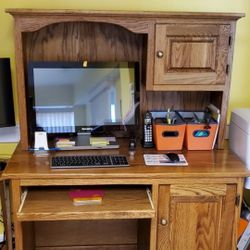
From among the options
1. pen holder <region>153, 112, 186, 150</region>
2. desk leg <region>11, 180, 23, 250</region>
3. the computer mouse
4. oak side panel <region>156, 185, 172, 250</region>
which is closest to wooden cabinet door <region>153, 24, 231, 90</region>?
pen holder <region>153, 112, 186, 150</region>

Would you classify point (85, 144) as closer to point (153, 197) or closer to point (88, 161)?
point (88, 161)

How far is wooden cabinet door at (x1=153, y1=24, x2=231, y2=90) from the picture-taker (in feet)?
5.83

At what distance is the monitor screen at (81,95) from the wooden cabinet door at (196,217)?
531mm

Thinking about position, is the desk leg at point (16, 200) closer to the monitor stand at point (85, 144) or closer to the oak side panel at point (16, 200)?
the oak side panel at point (16, 200)

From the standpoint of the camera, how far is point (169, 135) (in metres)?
1.92

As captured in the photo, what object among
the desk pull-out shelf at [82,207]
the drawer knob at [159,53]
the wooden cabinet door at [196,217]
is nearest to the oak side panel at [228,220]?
the wooden cabinet door at [196,217]

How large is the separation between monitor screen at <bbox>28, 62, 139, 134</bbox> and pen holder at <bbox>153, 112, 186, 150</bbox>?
0.18 metres

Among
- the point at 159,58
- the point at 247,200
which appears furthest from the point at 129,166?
the point at 247,200

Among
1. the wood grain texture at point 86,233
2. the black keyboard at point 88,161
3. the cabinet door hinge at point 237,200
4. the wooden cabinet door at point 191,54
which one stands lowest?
the wood grain texture at point 86,233

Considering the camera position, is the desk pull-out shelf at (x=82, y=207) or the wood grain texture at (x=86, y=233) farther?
the wood grain texture at (x=86, y=233)

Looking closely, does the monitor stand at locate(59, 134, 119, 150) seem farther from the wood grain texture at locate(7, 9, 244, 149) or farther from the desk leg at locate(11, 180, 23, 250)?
the desk leg at locate(11, 180, 23, 250)

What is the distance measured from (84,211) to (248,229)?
929mm

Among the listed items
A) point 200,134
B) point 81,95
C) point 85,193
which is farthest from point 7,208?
point 200,134

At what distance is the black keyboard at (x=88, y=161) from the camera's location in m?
1.67
